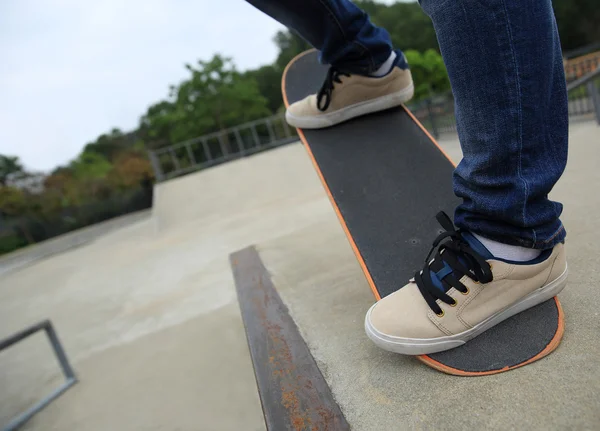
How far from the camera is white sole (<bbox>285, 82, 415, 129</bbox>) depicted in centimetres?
151

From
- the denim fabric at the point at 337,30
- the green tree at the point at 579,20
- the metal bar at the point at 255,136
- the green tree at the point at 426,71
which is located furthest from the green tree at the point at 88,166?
the green tree at the point at 579,20

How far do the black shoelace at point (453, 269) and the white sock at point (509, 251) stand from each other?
37 mm

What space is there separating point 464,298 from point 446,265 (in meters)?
0.08

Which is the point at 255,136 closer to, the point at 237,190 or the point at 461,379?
the point at 237,190

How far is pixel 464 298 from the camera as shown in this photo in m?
0.84

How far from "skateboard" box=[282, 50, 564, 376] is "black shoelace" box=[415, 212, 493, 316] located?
0.13 m

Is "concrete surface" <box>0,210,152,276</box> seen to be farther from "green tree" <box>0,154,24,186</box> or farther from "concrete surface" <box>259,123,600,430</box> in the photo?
"green tree" <box>0,154,24,186</box>

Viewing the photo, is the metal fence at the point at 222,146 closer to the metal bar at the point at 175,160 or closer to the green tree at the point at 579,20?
the metal bar at the point at 175,160

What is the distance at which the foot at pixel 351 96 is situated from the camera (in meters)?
1.46

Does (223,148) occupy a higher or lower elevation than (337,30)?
lower

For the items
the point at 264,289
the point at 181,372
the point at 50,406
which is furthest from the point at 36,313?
the point at 264,289

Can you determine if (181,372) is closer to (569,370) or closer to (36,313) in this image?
(569,370)

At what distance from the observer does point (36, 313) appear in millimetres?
4258

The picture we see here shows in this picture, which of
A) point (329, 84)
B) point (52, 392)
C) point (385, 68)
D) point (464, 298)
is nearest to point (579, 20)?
point (385, 68)
